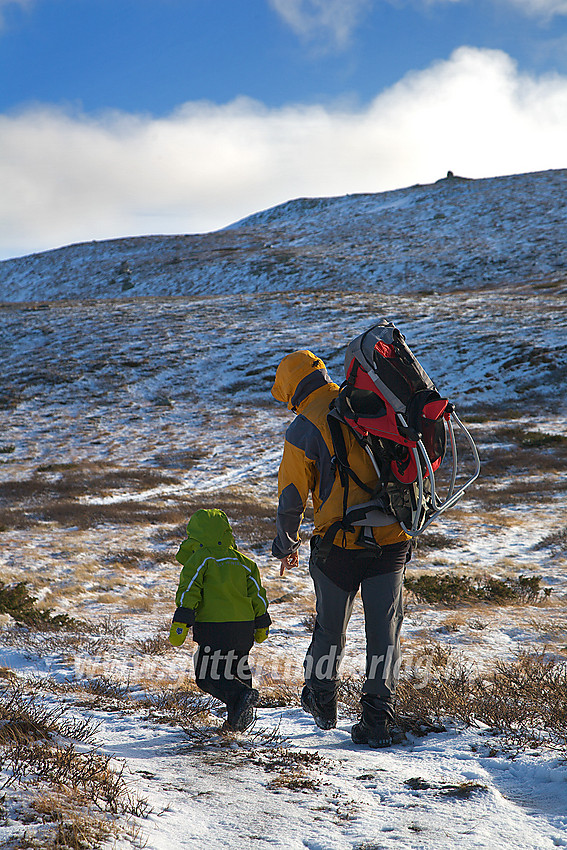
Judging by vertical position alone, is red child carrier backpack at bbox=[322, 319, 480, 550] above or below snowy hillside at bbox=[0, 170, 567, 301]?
below

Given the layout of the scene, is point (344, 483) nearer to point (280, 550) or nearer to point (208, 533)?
point (280, 550)

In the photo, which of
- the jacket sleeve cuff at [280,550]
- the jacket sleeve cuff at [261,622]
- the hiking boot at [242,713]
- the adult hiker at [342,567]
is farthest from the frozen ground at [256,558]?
the jacket sleeve cuff at [280,550]

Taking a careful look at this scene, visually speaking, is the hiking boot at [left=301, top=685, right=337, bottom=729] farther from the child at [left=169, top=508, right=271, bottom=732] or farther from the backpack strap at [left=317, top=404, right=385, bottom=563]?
the backpack strap at [left=317, top=404, right=385, bottom=563]

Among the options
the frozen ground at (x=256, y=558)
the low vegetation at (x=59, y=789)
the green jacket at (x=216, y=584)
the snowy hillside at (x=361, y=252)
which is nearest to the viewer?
the low vegetation at (x=59, y=789)

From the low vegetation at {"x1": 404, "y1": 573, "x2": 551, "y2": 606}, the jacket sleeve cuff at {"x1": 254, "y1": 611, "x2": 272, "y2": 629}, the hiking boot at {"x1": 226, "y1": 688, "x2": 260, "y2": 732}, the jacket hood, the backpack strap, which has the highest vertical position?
the jacket hood

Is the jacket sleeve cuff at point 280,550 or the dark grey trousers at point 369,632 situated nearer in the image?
the dark grey trousers at point 369,632

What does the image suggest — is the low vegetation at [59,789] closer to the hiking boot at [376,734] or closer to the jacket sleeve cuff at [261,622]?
the jacket sleeve cuff at [261,622]

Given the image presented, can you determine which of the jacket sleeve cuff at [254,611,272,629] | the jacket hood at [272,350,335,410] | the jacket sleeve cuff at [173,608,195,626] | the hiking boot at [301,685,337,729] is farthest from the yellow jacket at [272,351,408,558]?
the hiking boot at [301,685,337,729]

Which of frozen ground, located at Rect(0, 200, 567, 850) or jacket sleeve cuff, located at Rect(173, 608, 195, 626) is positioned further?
jacket sleeve cuff, located at Rect(173, 608, 195, 626)

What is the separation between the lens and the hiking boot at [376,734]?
401 cm

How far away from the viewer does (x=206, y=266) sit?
68.7 meters

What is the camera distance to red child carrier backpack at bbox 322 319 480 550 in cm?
366

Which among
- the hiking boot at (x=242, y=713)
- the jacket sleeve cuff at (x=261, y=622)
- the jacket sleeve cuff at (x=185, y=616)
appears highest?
the jacket sleeve cuff at (x=185, y=616)

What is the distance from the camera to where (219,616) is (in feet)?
14.2
